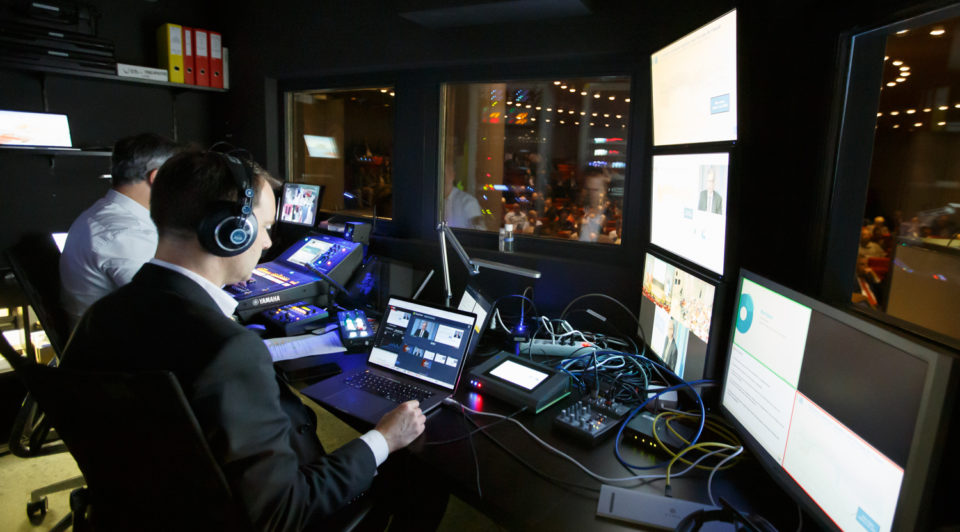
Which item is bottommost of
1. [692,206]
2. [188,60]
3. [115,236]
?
[115,236]

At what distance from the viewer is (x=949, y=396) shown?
0.71 m

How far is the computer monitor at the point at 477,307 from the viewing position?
1823mm

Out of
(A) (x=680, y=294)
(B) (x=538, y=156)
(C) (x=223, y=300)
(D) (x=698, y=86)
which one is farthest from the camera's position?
(B) (x=538, y=156)

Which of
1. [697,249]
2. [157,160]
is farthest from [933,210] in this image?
[157,160]

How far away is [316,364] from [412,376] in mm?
377

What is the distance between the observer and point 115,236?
6.69ft

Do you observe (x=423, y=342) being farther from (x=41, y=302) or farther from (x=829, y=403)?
(x=41, y=302)

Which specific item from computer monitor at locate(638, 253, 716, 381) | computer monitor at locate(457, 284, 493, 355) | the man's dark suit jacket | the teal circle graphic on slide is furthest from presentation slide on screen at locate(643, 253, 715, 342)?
the man's dark suit jacket

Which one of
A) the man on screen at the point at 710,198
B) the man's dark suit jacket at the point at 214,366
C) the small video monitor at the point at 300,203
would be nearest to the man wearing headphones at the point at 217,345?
the man's dark suit jacket at the point at 214,366

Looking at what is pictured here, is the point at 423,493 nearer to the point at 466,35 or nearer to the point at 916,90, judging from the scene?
the point at 466,35

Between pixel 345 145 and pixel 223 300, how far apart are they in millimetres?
2634

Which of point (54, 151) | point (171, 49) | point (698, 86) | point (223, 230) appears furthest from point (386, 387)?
point (171, 49)

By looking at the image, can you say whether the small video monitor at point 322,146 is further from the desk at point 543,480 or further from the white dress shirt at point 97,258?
the desk at point 543,480

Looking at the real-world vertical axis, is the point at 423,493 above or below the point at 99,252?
below
